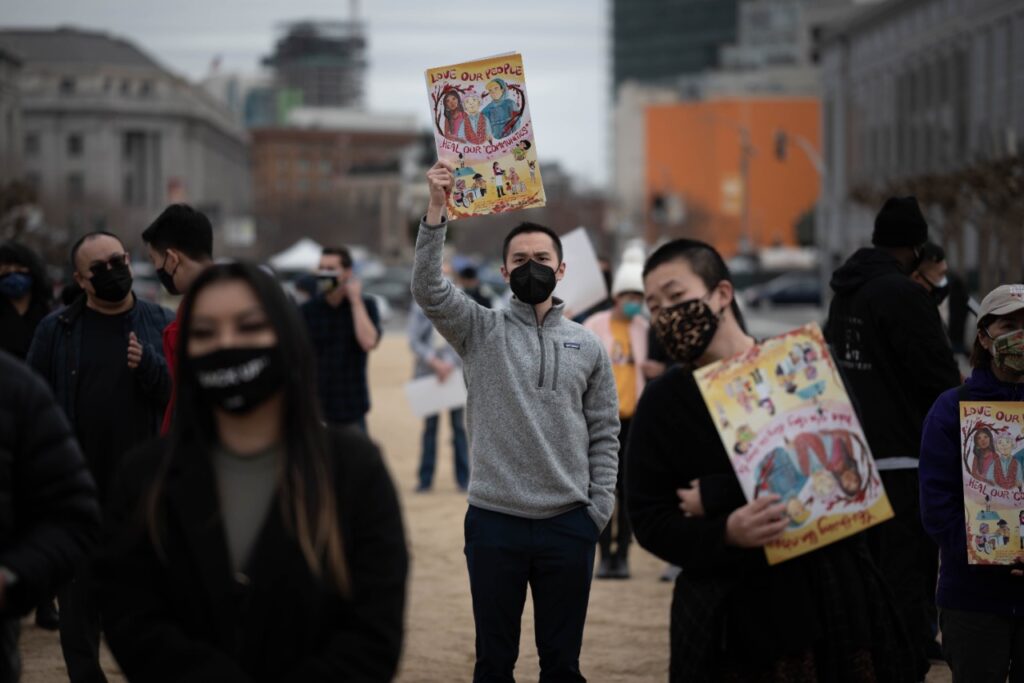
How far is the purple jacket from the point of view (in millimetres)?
5480

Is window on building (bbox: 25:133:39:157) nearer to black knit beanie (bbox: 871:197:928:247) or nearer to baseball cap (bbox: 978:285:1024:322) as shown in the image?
black knit beanie (bbox: 871:197:928:247)

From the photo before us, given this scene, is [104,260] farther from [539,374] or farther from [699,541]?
[699,541]

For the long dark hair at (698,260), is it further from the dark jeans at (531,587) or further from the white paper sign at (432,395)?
the white paper sign at (432,395)

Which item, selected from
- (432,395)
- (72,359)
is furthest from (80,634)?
(432,395)

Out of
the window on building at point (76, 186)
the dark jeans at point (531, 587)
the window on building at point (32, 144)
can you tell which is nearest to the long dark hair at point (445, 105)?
the dark jeans at point (531, 587)

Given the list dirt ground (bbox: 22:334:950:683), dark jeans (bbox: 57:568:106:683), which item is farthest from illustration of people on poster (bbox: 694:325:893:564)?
dirt ground (bbox: 22:334:950:683)

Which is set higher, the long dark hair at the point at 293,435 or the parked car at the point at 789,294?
the long dark hair at the point at 293,435

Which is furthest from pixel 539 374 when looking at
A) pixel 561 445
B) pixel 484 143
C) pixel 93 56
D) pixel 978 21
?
pixel 93 56

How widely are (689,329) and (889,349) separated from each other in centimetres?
332

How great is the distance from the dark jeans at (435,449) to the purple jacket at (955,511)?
9.89m

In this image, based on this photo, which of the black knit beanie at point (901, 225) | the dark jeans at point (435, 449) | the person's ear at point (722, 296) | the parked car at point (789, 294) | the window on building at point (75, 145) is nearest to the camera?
the person's ear at point (722, 296)

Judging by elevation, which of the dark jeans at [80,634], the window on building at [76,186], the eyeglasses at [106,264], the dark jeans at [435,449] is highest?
the window on building at [76,186]

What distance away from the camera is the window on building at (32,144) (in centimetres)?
12512

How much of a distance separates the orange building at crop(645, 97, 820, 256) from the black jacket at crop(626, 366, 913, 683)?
110220 mm
